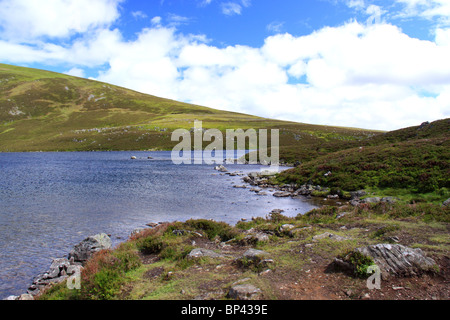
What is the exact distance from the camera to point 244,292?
9234mm

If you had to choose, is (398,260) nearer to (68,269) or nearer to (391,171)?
(68,269)

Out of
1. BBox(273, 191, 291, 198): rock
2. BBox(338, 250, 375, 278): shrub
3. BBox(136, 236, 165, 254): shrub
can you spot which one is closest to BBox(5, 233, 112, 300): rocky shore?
BBox(136, 236, 165, 254): shrub

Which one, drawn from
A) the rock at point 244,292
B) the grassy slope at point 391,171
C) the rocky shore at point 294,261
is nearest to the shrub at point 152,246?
the rocky shore at point 294,261

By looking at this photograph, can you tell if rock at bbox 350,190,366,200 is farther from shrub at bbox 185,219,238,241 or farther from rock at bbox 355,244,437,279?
rock at bbox 355,244,437,279

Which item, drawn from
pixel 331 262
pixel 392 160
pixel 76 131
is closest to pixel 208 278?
pixel 331 262

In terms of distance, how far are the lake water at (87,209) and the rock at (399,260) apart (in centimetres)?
1589

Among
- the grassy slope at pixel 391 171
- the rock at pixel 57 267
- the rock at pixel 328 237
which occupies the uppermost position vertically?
the grassy slope at pixel 391 171

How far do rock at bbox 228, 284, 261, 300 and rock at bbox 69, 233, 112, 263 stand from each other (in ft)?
37.1

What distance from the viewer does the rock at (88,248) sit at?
16.8 meters

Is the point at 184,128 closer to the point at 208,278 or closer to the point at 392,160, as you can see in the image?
the point at 392,160

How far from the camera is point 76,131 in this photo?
173500mm

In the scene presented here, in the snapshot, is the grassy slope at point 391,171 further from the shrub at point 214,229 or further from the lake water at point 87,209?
the shrub at point 214,229
